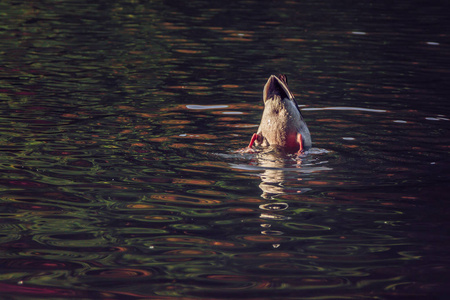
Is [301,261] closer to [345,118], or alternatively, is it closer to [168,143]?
[168,143]

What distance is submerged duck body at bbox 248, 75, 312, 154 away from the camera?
898 centimetres

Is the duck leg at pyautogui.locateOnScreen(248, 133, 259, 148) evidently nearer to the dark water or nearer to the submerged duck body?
the submerged duck body

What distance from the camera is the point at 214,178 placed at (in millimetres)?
7719

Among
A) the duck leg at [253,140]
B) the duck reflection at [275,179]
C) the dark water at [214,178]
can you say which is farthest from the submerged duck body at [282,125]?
the dark water at [214,178]

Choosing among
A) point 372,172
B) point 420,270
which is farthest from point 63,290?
point 372,172

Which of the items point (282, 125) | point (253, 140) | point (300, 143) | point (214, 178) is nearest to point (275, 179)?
point (214, 178)

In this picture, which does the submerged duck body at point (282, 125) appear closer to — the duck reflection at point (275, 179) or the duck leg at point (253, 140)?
the duck leg at point (253, 140)

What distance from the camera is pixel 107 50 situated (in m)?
17.5

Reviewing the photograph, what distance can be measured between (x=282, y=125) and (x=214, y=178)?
1.64 meters

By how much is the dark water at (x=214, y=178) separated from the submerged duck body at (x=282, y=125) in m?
0.30

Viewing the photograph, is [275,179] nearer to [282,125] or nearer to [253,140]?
[253,140]

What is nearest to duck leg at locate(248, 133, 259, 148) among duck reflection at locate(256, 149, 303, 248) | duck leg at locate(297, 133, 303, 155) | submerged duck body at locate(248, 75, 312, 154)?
submerged duck body at locate(248, 75, 312, 154)

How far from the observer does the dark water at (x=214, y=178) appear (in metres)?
5.22

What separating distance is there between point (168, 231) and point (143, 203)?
0.79 metres
